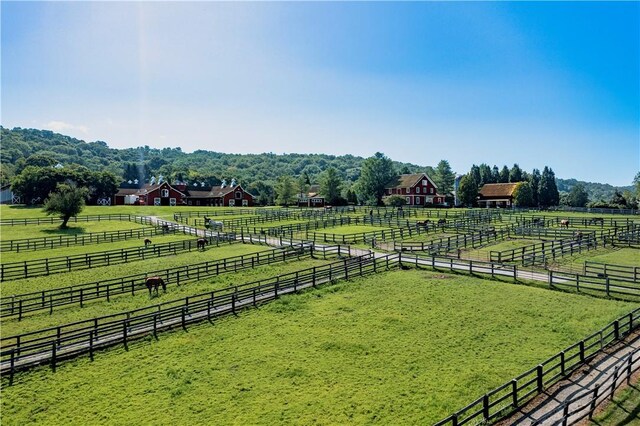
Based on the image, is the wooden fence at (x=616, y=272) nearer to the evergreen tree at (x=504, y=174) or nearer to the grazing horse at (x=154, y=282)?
the grazing horse at (x=154, y=282)

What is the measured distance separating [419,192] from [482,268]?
6019 centimetres

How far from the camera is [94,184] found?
259 feet

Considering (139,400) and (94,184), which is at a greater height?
(94,184)

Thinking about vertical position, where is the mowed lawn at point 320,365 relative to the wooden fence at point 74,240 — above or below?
below

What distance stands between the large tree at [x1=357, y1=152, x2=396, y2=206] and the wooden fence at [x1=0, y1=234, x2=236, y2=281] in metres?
59.1

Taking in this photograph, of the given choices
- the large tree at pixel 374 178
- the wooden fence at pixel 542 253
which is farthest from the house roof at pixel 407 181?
the wooden fence at pixel 542 253

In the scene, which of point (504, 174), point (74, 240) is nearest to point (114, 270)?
point (74, 240)

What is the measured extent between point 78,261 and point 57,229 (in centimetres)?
2273

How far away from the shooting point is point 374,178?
88625 millimetres

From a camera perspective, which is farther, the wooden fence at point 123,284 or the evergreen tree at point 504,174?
the evergreen tree at point 504,174

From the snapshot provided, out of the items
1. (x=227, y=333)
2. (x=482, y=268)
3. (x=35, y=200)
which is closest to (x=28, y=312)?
(x=227, y=333)

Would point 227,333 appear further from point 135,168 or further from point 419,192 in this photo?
point 135,168

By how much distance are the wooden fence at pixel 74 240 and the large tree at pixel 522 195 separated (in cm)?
6119

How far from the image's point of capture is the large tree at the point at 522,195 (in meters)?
76.1
